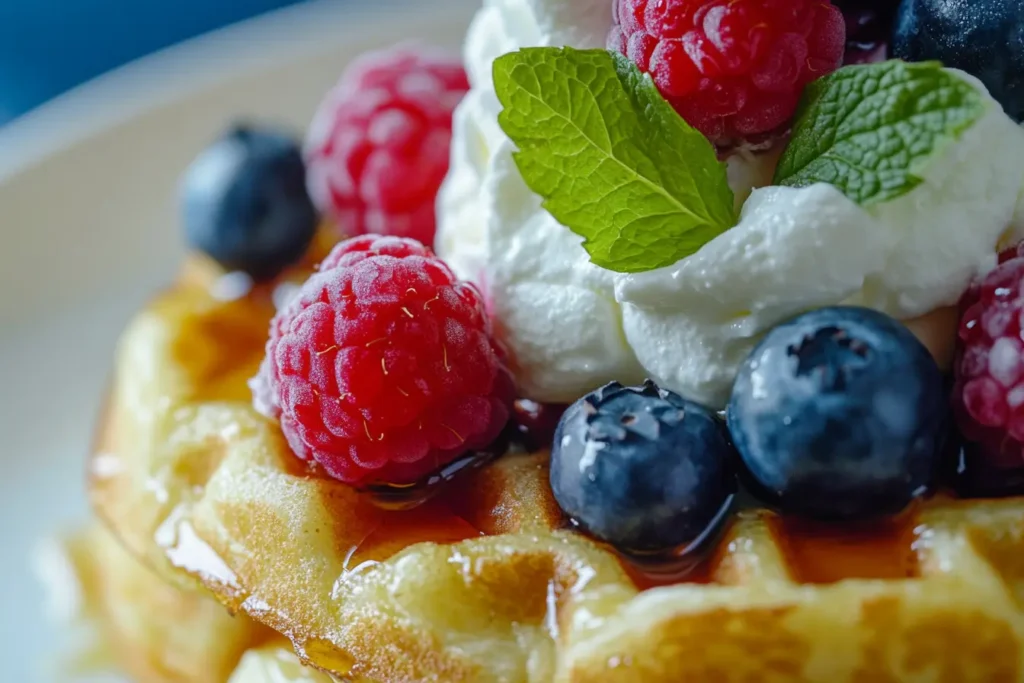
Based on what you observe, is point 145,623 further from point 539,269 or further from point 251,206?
point 539,269

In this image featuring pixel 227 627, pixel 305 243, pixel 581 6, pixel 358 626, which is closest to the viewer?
pixel 358 626

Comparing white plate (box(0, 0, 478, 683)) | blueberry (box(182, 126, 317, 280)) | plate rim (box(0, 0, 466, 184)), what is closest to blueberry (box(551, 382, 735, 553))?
blueberry (box(182, 126, 317, 280))

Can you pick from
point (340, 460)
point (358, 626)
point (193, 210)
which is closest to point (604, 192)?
point (340, 460)

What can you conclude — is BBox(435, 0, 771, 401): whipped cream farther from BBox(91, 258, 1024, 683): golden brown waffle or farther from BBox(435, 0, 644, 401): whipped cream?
BBox(91, 258, 1024, 683): golden brown waffle

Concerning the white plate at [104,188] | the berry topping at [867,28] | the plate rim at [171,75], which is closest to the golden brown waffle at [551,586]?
the berry topping at [867,28]

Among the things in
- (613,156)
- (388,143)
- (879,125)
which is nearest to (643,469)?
(613,156)

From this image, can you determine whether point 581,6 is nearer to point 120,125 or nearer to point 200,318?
point 200,318

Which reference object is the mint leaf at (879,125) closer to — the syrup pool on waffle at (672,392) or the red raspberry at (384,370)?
the syrup pool on waffle at (672,392)
